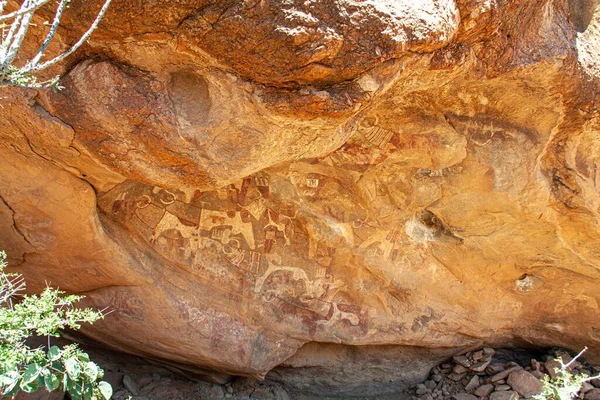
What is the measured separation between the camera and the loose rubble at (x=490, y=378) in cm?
394

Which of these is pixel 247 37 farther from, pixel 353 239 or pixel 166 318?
pixel 166 318

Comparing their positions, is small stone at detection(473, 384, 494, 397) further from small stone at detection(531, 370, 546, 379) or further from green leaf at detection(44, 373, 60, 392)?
green leaf at detection(44, 373, 60, 392)

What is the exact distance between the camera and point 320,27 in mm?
1999

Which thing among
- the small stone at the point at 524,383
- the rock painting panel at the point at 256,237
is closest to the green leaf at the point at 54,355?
the rock painting panel at the point at 256,237

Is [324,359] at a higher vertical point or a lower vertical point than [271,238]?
lower

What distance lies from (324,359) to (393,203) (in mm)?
1467

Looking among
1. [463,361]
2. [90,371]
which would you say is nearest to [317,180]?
[90,371]

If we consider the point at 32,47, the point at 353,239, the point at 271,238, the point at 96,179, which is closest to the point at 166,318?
the point at 271,238

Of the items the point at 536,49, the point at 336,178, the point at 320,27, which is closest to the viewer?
the point at 320,27

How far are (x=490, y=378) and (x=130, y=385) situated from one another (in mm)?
2729

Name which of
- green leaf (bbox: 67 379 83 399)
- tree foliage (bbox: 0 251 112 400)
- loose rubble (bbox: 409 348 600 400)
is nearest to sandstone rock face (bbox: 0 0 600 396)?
loose rubble (bbox: 409 348 600 400)

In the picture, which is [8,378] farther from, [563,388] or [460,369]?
[460,369]

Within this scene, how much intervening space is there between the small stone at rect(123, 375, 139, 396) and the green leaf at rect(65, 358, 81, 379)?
1.76 metres

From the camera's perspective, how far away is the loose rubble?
12.9ft
